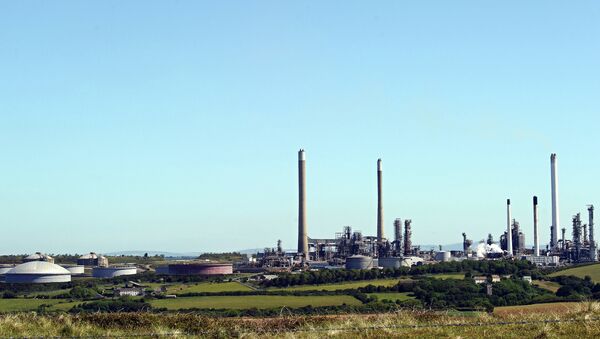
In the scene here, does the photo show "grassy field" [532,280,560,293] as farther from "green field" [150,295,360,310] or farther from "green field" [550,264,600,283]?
"green field" [150,295,360,310]

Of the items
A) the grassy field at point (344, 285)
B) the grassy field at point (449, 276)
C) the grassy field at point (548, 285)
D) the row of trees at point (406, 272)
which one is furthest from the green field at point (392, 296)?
the grassy field at point (548, 285)

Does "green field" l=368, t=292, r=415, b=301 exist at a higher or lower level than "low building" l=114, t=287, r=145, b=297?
higher

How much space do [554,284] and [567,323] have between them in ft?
476

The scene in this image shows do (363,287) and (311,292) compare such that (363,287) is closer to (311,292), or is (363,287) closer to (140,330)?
(311,292)

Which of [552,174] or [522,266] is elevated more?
[552,174]

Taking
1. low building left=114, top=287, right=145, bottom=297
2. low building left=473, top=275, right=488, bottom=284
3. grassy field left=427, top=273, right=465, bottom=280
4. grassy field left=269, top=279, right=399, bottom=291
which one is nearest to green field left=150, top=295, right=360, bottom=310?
low building left=114, top=287, right=145, bottom=297

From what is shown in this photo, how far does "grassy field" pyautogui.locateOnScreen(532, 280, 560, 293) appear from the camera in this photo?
158 m

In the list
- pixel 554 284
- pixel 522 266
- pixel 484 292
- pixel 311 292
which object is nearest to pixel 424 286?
pixel 484 292

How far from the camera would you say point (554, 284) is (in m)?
165

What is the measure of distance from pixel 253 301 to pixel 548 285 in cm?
6120

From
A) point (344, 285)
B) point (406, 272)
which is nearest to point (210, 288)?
point (344, 285)

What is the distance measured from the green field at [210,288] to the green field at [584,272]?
6706cm

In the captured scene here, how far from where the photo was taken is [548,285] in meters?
163

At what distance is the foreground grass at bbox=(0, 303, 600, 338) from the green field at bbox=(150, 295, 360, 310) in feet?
312
